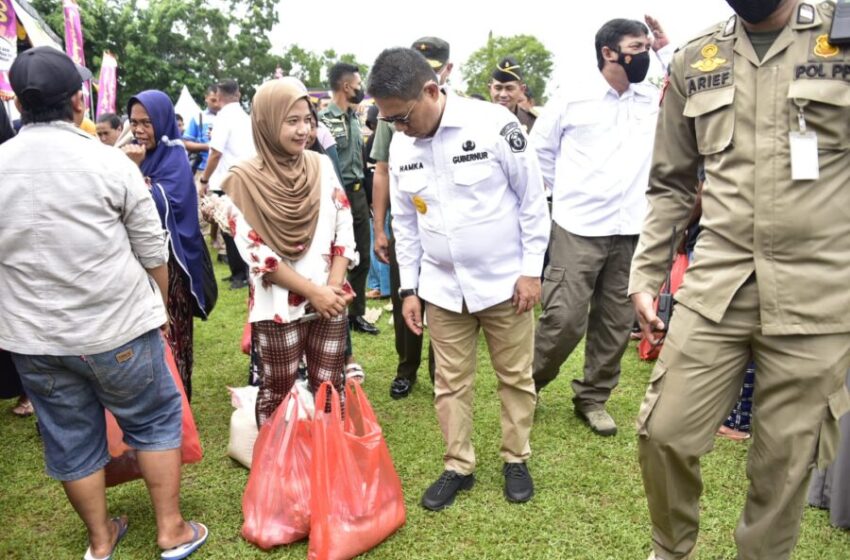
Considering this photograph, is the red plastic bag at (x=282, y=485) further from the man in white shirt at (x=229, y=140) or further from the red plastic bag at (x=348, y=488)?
the man in white shirt at (x=229, y=140)

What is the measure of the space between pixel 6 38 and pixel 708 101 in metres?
4.34

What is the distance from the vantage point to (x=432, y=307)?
2.78 metres

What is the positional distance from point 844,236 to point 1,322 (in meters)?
2.61

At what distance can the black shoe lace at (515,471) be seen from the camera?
2.85m

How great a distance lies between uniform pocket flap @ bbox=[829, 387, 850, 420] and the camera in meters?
1.73

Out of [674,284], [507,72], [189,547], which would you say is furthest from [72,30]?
[674,284]

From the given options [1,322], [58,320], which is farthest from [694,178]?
[1,322]

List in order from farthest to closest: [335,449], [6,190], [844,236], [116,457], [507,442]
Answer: [507,442] → [116,457] → [335,449] → [6,190] → [844,236]

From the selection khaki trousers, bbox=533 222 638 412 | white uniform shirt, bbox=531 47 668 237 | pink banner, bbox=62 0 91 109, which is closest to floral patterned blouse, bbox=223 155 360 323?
khaki trousers, bbox=533 222 638 412

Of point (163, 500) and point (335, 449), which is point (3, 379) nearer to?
point (163, 500)

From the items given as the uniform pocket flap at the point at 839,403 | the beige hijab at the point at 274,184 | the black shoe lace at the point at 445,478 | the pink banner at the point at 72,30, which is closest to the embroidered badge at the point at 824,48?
the uniform pocket flap at the point at 839,403

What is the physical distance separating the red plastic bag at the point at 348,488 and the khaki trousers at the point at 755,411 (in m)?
1.02

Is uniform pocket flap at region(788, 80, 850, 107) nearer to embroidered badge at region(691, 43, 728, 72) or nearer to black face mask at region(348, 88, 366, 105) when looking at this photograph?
embroidered badge at region(691, 43, 728, 72)

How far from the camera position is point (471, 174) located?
2502mm
